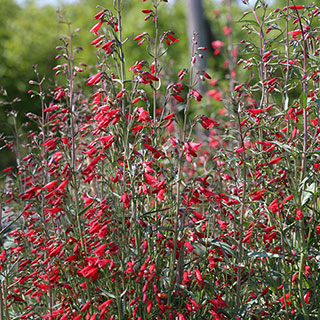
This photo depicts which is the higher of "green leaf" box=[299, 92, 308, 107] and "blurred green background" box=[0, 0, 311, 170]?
"blurred green background" box=[0, 0, 311, 170]

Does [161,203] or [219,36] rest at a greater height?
[219,36]

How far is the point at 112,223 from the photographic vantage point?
284 centimetres

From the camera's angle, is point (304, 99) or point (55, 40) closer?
point (304, 99)

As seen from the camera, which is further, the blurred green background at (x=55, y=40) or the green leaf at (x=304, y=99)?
the blurred green background at (x=55, y=40)

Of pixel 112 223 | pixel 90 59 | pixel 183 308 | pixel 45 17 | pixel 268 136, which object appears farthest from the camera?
pixel 45 17

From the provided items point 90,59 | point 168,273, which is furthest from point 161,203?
point 90,59

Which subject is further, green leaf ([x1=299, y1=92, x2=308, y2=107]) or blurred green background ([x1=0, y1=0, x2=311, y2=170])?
blurred green background ([x1=0, y1=0, x2=311, y2=170])

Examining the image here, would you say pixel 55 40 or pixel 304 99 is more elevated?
pixel 55 40

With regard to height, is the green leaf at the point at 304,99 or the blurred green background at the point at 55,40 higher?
the blurred green background at the point at 55,40

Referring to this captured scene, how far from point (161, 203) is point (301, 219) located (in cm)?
101

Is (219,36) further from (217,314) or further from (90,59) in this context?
(217,314)

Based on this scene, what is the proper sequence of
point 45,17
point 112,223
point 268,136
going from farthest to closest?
point 45,17 → point 268,136 → point 112,223

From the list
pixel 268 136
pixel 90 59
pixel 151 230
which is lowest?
pixel 151 230

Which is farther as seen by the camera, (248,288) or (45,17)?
(45,17)
